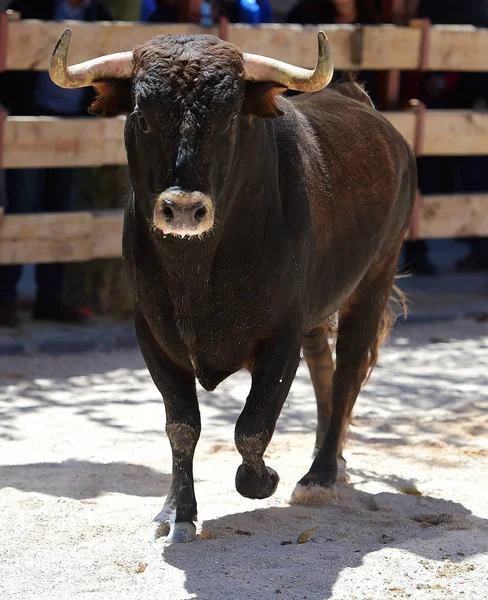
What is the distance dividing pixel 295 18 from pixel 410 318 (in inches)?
96.7

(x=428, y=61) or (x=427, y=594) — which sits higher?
(x=428, y=61)

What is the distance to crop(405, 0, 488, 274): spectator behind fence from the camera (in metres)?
10.4

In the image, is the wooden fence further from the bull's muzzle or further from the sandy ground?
the bull's muzzle

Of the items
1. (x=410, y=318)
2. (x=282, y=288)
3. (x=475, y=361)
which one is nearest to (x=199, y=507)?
(x=282, y=288)

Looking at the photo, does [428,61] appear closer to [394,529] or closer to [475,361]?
[475,361]

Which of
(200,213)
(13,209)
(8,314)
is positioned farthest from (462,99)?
(200,213)

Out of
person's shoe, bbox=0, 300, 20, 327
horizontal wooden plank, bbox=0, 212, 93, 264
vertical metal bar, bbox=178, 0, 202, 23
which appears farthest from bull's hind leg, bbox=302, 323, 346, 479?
vertical metal bar, bbox=178, 0, 202, 23

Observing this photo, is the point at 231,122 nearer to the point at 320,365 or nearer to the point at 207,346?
the point at 207,346

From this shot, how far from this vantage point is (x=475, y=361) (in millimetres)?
8359

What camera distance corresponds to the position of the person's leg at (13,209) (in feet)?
27.5

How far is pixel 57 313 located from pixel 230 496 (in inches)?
148

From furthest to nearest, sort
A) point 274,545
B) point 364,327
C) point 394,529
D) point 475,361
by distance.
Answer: point 475,361 → point 364,327 → point 394,529 → point 274,545

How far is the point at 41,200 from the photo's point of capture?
8656 mm

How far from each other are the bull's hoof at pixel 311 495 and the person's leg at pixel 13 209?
3.73m
